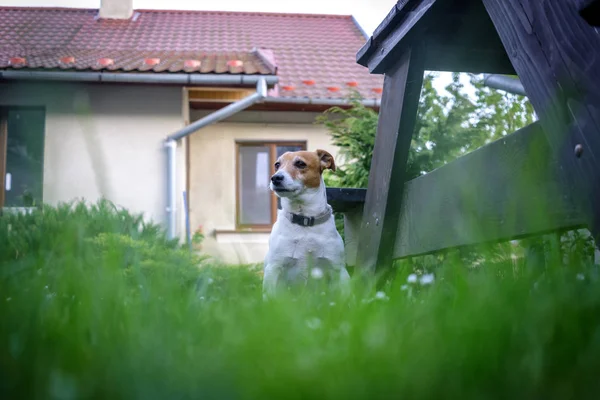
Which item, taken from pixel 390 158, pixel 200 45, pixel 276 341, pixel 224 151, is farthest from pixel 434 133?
pixel 200 45

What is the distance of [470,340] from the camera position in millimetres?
935

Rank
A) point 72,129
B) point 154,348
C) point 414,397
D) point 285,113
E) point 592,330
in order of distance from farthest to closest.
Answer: point 285,113 → point 72,129 → point 592,330 → point 154,348 → point 414,397

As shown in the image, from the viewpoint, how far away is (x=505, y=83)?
568cm

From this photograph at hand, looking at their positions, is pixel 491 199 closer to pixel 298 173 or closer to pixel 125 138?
pixel 298 173

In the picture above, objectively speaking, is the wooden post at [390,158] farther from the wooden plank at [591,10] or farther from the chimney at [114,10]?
the chimney at [114,10]

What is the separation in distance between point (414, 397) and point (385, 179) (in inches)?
76.5

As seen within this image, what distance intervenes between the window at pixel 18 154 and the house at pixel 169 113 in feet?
0.06

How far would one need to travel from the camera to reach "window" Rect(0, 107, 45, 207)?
8773 millimetres

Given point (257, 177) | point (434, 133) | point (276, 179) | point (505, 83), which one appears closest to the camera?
point (276, 179)

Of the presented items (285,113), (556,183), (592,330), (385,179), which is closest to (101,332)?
(592,330)

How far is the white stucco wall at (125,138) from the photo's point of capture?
8.43 m

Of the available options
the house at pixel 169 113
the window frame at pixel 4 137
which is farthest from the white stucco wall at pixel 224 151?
the window frame at pixel 4 137

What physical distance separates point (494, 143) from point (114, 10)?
12.4 metres

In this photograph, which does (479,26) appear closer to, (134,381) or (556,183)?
(556,183)
